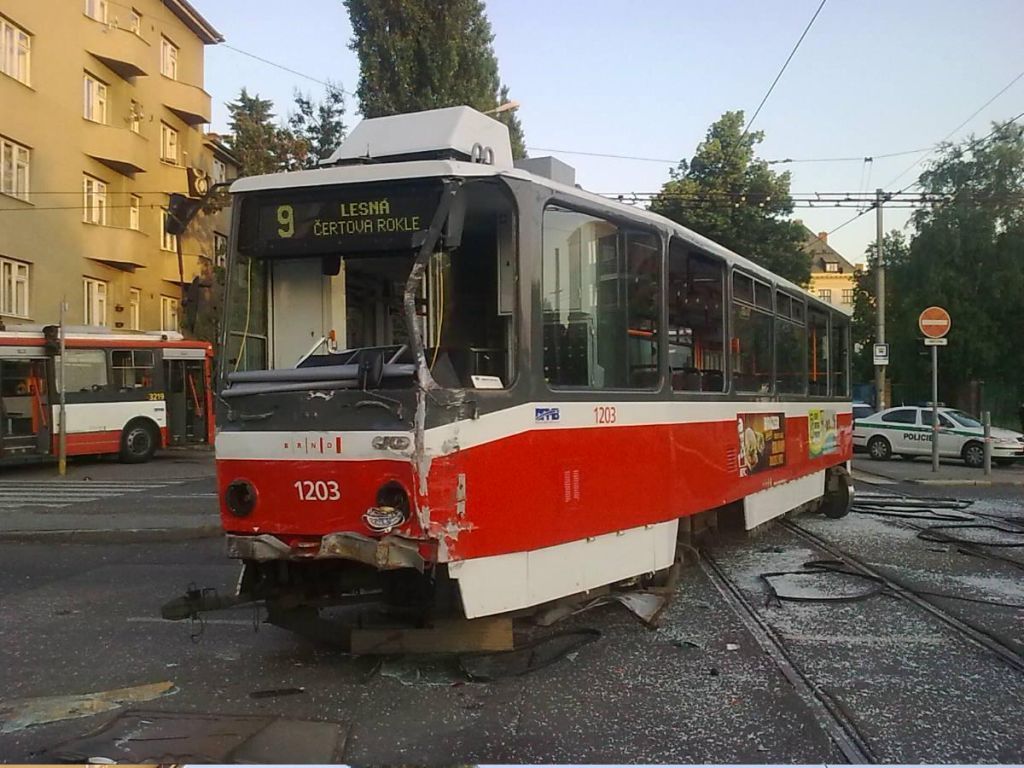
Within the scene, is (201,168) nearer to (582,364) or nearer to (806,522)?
(806,522)

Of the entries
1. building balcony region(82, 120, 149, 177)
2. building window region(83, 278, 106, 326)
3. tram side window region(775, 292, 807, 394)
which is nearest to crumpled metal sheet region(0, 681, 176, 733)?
tram side window region(775, 292, 807, 394)

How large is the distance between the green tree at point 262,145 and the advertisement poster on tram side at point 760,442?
932 inches

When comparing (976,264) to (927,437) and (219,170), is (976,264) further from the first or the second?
(219,170)

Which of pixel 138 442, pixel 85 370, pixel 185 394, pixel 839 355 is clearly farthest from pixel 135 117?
pixel 839 355

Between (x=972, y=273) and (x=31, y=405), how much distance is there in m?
30.0

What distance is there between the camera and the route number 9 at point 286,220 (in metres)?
5.50

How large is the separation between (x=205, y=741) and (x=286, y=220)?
2.92 meters

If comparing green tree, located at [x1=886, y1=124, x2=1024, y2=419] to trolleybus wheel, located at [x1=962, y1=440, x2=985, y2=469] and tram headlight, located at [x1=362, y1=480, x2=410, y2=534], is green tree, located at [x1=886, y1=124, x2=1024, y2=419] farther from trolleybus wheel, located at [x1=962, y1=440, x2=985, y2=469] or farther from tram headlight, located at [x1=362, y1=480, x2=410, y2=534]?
tram headlight, located at [x1=362, y1=480, x2=410, y2=534]

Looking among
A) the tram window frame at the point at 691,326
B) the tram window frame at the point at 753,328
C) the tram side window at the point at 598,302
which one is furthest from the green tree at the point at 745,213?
the tram side window at the point at 598,302

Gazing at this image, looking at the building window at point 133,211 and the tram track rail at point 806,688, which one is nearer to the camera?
the tram track rail at point 806,688

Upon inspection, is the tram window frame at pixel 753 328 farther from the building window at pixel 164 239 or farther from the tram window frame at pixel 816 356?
the building window at pixel 164 239

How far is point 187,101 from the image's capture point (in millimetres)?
32906

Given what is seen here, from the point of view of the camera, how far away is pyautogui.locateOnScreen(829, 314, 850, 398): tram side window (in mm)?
12829

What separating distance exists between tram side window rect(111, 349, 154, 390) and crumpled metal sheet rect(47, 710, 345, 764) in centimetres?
1751
